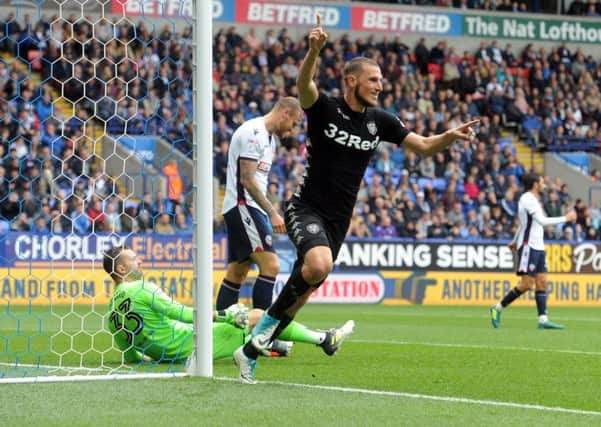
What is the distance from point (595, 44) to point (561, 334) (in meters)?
25.2

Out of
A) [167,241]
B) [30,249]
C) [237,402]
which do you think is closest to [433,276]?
[167,241]

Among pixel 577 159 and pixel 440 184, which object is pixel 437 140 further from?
pixel 577 159

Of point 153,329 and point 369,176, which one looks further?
point 369,176

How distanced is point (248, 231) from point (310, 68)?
3402mm

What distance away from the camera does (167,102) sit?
74.9 ft

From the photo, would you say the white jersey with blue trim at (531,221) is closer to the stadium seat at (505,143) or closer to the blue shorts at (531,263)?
the blue shorts at (531,263)

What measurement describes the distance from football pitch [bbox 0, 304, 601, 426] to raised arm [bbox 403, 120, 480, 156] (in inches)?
60.3

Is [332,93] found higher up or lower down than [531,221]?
higher up

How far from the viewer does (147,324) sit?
8898mm

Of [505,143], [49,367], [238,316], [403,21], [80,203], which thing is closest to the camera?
[238,316]

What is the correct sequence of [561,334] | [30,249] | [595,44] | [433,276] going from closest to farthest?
[561,334] → [30,249] → [433,276] → [595,44]

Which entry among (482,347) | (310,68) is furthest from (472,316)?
(310,68)

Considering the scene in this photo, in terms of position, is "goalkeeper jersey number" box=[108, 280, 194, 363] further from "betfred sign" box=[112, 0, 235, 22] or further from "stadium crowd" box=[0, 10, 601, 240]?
"betfred sign" box=[112, 0, 235, 22]

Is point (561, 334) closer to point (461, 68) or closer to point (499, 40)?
point (461, 68)
